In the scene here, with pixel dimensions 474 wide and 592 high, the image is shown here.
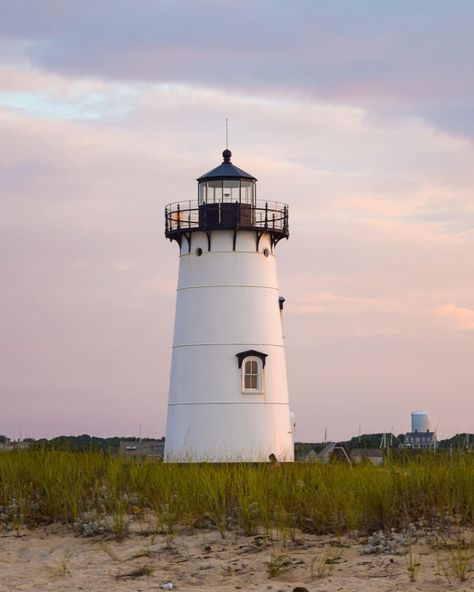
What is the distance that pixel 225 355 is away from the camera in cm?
3247

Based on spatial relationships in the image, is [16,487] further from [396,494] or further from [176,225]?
[176,225]

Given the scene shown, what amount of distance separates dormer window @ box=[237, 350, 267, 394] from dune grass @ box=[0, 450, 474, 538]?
16.8m

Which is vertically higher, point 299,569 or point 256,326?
point 256,326

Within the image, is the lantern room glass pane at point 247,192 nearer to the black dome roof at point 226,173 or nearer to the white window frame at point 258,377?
the black dome roof at point 226,173

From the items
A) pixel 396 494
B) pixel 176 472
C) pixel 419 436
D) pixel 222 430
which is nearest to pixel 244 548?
pixel 396 494

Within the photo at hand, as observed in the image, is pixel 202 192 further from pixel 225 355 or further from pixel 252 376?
pixel 252 376

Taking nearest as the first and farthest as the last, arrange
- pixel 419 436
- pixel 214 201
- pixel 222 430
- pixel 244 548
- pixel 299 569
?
pixel 299 569 → pixel 244 548 → pixel 222 430 → pixel 214 201 → pixel 419 436

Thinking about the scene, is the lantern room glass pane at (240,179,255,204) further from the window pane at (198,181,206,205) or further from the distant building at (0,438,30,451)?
the distant building at (0,438,30,451)

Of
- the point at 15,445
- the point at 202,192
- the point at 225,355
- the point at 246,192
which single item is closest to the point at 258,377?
the point at 225,355

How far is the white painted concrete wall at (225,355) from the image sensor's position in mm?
31984

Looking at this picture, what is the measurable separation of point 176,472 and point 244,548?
3.01m

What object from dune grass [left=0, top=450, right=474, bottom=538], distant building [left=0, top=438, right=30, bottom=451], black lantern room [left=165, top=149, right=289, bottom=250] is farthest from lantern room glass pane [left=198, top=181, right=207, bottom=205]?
dune grass [left=0, top=450, right=474, bottom=538]

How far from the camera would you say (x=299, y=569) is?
1064 centimetres

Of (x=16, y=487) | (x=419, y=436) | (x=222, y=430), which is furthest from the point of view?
(x=419, y=436)
